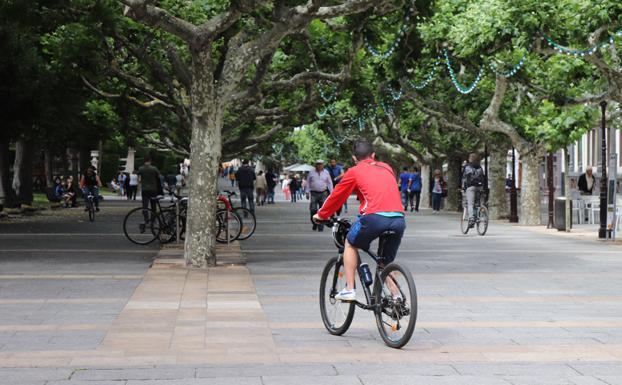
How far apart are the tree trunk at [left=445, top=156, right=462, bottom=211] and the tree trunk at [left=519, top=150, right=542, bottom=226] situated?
12.8 m

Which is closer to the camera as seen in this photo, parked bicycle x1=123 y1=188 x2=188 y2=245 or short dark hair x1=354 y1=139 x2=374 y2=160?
short dark hair x1=354 y1=139 x2=374 y2=160

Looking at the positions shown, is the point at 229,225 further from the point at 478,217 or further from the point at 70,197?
the point at 70,197

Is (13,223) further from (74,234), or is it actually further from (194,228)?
(194,228)

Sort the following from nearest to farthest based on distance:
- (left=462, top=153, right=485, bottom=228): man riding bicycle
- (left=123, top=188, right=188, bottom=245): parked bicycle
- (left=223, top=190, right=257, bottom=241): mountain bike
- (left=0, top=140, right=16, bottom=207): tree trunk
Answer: (left=123, top=188, right=188, bottom=245): parked bicycle
(left=223, top=190, right=257, bottom=241): mountain bike
(left=462, top=153, right=485, bottom=228): man riding bicycle
(left=0, top=140, right=16, bottom=207): tree trunk

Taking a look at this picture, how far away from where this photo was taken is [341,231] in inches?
381

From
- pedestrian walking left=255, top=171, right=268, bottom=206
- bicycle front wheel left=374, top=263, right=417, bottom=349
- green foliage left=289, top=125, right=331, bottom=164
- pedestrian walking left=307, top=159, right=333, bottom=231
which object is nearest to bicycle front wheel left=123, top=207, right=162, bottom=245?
pedestrian walking left=307, top=159, right=333, bottom=231

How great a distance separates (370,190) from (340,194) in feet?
0.96

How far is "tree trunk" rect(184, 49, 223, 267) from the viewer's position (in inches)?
643

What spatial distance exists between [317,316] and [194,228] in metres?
5.89

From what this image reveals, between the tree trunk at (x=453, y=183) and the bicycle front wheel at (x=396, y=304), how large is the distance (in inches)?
1386

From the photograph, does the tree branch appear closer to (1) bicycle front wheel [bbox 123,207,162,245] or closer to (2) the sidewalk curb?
(2) the sidewalk curb

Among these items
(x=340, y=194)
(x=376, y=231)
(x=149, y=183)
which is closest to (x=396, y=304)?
(x=376, y=231)

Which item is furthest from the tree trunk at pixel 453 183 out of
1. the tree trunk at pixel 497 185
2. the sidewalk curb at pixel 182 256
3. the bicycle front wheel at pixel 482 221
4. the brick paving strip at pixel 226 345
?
the brick paving strip at pixel 226 345

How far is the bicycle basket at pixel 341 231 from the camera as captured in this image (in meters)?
9.54
